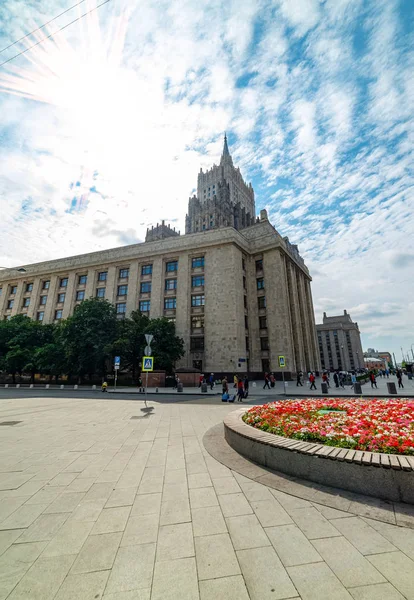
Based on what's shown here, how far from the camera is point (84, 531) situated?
11.1 feet

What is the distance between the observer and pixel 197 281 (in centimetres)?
4150

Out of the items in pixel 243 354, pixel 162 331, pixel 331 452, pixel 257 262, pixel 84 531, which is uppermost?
pixel 257 262

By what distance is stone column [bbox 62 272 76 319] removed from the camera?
4766 cm

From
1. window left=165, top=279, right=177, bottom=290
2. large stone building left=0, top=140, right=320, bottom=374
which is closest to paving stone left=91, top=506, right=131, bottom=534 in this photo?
large stone building left=0, top=140, right=320, bottom=374

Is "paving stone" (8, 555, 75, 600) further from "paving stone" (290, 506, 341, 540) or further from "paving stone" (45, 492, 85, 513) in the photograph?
"paving stone" (290, 506, 341, 540)

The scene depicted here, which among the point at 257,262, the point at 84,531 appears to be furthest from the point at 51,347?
the point at 84,531

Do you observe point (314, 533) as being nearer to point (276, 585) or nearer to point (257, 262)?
point (276, 585)

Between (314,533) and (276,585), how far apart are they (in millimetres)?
1071

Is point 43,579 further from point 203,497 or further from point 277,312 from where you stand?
point 277,312

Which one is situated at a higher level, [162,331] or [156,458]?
[162,331]

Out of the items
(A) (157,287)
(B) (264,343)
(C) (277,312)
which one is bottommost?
(B) (264,343)

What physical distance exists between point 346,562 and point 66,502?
391 cm

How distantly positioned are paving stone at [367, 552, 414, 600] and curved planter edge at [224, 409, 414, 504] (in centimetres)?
127

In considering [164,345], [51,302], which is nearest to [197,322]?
[164,345]
